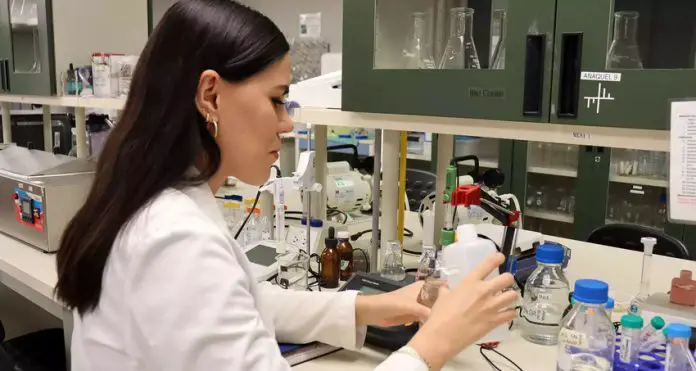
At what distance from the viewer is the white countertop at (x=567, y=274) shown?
1164 mm

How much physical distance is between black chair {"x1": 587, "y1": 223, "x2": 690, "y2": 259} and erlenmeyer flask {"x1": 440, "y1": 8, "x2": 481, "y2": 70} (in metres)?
1.22

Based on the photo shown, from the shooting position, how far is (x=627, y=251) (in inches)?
79.7

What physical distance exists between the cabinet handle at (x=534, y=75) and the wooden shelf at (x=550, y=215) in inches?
109

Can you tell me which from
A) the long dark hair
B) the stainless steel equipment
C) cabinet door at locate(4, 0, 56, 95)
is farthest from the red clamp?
cabinet door at locate(4, 0, 56, 95)

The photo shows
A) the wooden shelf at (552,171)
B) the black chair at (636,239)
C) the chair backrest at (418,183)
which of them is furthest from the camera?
the wooden shelf at (552,171)

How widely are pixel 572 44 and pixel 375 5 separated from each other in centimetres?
48

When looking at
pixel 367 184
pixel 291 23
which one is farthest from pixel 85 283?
pixel 291 23

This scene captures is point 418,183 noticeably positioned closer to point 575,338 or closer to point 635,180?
point 635,180

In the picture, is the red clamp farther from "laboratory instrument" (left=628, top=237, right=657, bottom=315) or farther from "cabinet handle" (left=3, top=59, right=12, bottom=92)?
"cabinet handle" (left=3, top=59, right=12, bottom=92)

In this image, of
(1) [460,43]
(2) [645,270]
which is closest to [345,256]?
(1) [460,43]

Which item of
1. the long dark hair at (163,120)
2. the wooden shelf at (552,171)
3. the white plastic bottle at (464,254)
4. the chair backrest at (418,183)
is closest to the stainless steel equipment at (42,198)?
the long dark hair at (163,120)

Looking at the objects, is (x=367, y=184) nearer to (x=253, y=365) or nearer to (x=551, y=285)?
(x=551, y=285)

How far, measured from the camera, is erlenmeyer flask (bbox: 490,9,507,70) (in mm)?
1170

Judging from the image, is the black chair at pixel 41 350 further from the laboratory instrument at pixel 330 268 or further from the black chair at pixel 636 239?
the black chair at pixel 636 239
